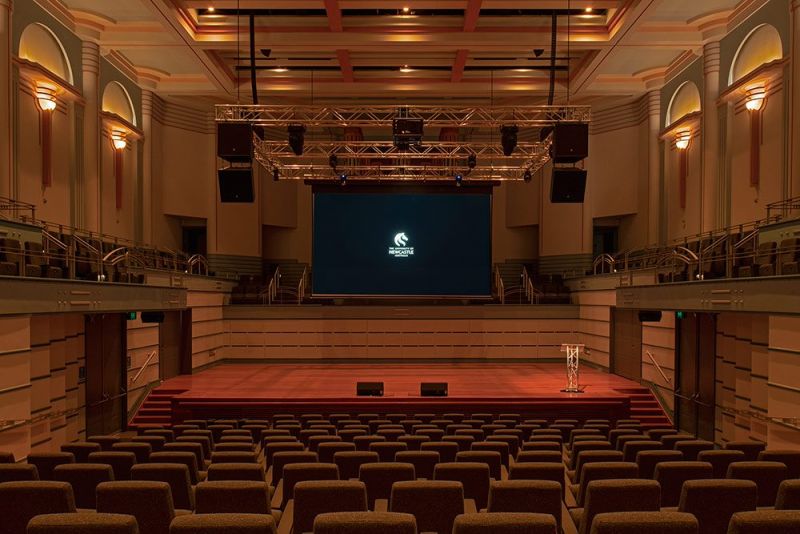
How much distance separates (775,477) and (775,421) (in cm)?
519

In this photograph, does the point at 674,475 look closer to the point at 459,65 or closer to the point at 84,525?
the point at 84,525

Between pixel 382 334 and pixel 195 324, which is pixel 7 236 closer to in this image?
pixel 195 324

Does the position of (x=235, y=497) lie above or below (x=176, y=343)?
above

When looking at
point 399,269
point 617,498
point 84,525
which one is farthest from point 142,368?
point 617,498

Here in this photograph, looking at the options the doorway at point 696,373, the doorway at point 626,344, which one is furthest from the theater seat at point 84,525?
the doorway at point 626,344

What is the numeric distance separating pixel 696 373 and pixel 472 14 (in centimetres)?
964

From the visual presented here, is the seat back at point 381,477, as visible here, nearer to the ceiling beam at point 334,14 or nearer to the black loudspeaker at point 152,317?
the black loudspeaker at point 152,317

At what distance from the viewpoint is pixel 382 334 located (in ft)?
69.4

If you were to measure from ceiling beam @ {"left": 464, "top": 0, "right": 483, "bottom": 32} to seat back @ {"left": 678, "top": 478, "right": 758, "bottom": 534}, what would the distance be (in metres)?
12.7

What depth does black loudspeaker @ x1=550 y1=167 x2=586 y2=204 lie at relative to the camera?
1339cm

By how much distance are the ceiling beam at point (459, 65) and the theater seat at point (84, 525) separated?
15.7m

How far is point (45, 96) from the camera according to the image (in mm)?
14109

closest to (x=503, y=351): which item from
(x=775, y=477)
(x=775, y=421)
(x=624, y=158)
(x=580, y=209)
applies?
(x=580, y=209)

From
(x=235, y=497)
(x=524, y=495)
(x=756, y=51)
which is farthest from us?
(x=756, y=51)
